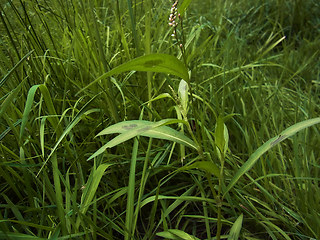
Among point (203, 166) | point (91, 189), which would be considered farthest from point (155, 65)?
point (91, 189)

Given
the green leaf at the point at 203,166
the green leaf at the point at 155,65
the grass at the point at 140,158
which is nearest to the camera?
the green leaf at the point at 155,65

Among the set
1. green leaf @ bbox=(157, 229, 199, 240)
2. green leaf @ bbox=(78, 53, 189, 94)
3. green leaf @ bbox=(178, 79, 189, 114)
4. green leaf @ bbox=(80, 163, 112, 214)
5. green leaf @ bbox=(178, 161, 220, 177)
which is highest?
green leaf @ bbox=(78, 53, 189, 94)

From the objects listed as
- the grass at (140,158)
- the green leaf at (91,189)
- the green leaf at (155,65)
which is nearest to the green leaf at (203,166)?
the grass at (140,158)

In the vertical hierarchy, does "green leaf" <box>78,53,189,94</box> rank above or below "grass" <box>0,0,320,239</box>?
above

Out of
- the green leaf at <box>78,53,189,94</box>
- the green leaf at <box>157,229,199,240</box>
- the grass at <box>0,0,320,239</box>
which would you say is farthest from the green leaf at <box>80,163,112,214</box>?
the green leaf at <box>78,53,189,94</box>

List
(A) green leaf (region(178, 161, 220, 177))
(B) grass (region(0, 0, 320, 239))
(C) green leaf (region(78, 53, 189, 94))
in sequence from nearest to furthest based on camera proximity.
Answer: (C) green leaf (region(78, 53, 189, 94)), (A) green leaf (region(178, 161, 220, 177)), (B) grass (region(0, 0, 320, 239))

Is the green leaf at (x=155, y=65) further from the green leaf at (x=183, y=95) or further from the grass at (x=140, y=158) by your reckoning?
the green leaf at (x=183, y=95)

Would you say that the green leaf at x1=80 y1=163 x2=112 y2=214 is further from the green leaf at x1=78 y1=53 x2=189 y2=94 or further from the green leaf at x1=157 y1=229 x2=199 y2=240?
the green leaf at x1=78 y1=53 x2=189 y2=94

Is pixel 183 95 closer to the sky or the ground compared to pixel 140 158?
closer to the sky

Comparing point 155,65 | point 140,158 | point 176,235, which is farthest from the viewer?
point 140,158

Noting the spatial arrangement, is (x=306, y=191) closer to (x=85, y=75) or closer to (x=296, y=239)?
(x=296, y=239)

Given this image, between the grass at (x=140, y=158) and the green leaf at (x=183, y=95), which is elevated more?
the green leaf at (x=183, y=95)

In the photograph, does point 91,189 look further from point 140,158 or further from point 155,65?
point 155,65

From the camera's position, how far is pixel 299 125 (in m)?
0.71
